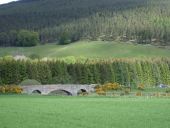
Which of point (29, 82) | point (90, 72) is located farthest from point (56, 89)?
point (90, 72)

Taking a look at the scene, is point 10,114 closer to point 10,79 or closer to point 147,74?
point 10,79

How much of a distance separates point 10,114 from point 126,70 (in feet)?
378

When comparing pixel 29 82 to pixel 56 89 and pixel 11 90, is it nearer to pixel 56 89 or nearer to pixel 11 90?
pixel 56 89

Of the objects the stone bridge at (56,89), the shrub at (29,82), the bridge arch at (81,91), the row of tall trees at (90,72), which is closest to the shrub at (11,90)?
the stone bridge at (56,89)

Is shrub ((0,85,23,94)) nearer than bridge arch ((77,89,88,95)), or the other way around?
shrub ((0,85,23,94))

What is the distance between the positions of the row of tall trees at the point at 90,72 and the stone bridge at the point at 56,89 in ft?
66.2

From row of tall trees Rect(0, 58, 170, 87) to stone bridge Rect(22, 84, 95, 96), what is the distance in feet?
66.2

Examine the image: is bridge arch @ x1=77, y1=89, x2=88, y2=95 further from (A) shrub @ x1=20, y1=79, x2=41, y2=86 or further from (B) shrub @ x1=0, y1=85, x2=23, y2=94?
(B) shrub @ x1=0, y1=85, x2=23, y2=94

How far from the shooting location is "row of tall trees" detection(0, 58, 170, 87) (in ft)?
457

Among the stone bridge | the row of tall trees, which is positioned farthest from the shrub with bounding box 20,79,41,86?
the stone bridge

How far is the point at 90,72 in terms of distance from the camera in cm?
15188

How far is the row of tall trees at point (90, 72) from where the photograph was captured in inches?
5482

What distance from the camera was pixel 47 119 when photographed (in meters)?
42.0

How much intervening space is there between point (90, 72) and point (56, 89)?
1353 inches
